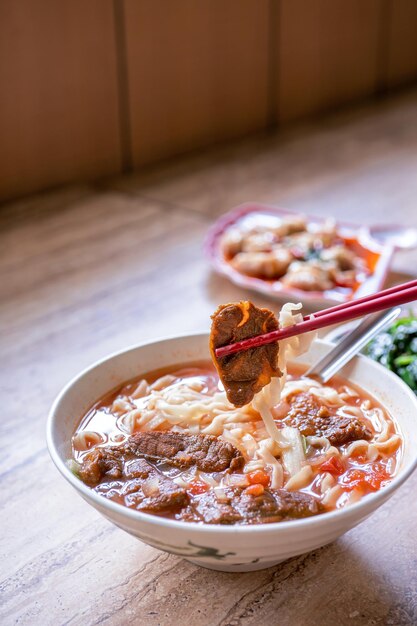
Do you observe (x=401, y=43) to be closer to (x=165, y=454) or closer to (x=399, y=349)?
(x=399, y=349)

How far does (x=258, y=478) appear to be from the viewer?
125 centimetres

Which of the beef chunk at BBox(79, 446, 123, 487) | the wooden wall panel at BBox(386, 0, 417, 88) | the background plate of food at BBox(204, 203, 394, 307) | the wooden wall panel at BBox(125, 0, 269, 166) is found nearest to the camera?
the beef chunk at BBox(79, 446, 123, 487)

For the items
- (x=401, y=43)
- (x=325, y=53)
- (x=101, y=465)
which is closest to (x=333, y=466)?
(x=101, y=465)

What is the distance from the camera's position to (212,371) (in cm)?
158

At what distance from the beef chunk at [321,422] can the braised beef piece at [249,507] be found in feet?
0.58

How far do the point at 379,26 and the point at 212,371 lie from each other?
3700mm

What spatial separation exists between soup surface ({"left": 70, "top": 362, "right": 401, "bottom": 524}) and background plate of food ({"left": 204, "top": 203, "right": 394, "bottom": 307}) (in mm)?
715

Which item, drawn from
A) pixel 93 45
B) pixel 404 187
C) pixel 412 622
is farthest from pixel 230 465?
pixel 93 45

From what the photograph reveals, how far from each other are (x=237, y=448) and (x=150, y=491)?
7.1 inches

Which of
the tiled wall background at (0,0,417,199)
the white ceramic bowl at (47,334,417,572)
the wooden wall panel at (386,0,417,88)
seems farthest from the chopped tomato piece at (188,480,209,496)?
the wooden wall panel at (386,0,417,88)

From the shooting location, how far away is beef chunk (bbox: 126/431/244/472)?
4.21ft

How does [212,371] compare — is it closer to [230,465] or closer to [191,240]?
[230,465]

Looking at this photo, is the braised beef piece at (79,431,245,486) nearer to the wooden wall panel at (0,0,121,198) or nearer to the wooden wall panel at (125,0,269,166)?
the wooden wall panel at (0,0,121,198)

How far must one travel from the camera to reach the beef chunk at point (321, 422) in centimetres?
136
